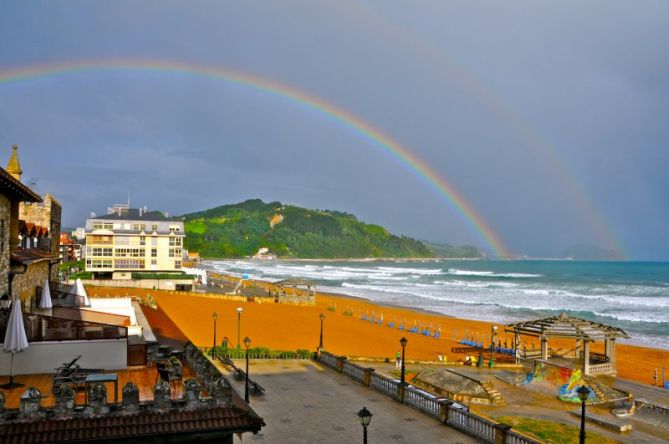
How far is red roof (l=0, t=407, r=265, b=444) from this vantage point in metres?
8.54

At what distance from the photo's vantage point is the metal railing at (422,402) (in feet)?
58.2

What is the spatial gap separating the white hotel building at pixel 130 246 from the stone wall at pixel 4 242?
6167 cm

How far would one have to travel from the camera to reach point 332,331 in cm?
4369

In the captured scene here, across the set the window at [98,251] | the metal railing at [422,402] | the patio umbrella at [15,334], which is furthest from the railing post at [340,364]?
the window at [98,251]

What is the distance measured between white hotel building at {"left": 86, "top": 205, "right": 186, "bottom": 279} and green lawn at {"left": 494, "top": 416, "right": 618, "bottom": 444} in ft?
214

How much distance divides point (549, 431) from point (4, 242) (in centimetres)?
1784

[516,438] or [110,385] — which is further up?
[110,385]

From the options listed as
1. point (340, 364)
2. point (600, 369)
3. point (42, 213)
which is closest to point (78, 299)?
point (42, 213)

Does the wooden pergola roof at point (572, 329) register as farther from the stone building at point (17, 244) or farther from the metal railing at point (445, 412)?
the stone building at point (17, 244)

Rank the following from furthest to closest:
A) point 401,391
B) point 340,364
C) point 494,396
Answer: point 340,364
point 494,396
point 401,391

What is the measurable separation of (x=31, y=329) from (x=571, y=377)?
2049cm

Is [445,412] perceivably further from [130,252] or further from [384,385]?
[130,252]

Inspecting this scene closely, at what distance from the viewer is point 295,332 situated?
136ft

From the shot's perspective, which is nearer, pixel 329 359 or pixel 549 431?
pixel 549 431
